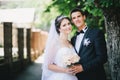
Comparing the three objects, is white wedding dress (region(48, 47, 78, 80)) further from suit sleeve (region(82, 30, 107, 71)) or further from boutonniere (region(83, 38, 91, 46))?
suit sleeve (region(82, 30, 107, 71))

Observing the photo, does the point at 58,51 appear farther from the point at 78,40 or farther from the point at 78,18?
the point at 78,18

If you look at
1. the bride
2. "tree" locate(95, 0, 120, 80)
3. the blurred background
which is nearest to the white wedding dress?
the bride

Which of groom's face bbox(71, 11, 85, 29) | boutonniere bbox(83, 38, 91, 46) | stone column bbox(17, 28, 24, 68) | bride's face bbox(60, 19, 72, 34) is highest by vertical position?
groom's face bbox(71, 11, 85, 29)

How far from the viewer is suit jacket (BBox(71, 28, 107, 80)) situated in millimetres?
5430

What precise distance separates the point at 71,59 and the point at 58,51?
0.33 metres

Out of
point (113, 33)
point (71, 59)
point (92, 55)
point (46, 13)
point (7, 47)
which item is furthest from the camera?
point (46, 13)

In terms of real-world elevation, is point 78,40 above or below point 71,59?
above

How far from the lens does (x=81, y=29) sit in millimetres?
5777

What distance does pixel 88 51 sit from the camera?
18.2 ft

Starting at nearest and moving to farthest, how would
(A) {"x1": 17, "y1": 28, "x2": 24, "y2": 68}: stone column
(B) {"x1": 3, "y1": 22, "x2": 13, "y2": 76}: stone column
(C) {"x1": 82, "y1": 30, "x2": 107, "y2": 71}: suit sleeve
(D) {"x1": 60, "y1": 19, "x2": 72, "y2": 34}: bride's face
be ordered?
(C) {"x1": 82, "y1": 30, "x2": 107, "y2": 71}: suit sleeve, (D) {"x1": 60, "y1": 19, "x2": 72, "y2": 34}: bride's face, (B) {"x1": 3, "y1": 22, "x2": 13, "y2": 76}: stone column, (A) {"x1": 17, "y1": 28, "x2": 24, "y2": 68}: stone column

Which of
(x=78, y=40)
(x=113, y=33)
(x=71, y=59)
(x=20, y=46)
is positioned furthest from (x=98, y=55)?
(x=20, y=46)

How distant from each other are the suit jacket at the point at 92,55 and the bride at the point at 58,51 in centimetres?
22

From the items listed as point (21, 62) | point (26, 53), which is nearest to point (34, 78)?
point (21, 62)

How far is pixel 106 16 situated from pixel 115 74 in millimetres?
1236
